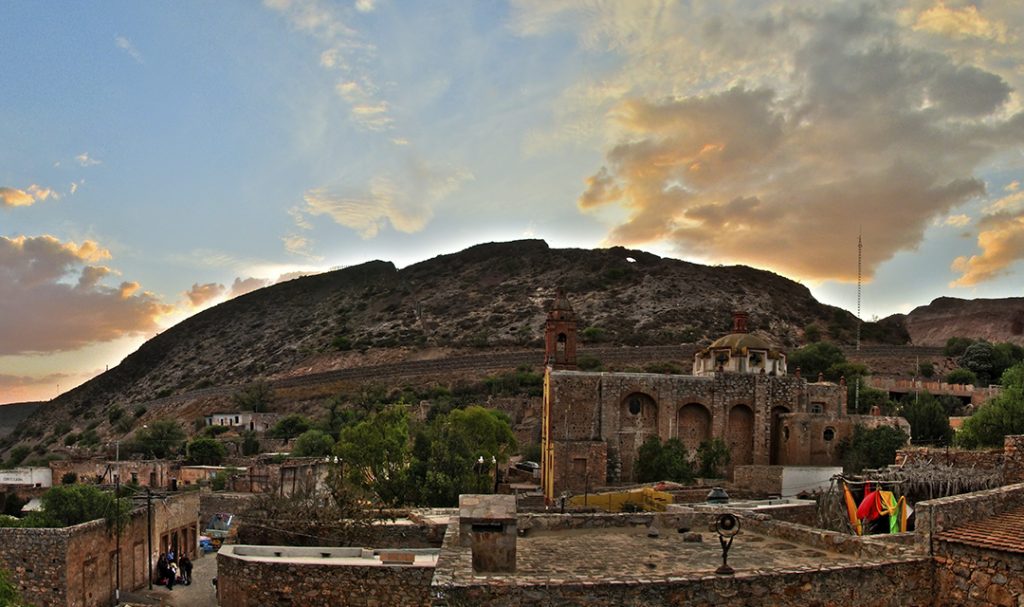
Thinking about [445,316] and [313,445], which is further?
[445,316]

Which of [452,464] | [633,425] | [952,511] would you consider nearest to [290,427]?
[633,425]

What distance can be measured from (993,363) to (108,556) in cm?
6808

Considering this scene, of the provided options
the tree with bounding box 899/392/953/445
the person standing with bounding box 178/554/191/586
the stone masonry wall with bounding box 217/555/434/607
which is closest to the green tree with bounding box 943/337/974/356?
the tree with bounding box 899/392/953/445

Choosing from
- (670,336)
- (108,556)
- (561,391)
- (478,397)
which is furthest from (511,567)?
(670,336)

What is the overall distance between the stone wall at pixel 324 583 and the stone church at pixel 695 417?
22.9m

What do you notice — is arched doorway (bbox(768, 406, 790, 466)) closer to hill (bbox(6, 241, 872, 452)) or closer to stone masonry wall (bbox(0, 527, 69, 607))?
stone masonry wall (bbox(0, 527, 69, 607))

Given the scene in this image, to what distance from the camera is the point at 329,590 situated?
36.2 feet

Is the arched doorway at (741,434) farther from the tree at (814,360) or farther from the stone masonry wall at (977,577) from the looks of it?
the stone masonry wall at (977,577)

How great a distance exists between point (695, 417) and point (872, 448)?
708cm

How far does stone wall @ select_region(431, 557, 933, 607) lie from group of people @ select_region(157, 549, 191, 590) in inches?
746

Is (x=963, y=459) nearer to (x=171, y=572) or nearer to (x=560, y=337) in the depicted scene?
(x=171, y=572)

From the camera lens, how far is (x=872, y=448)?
110 feet

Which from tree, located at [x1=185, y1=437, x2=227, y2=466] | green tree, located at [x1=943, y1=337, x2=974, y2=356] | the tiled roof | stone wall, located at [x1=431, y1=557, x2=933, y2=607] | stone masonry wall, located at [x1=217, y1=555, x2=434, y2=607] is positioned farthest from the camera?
green tree, located at [x1=943, y1=337, x2=974, y2=356]

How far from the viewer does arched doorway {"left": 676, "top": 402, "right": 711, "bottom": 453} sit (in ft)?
119
